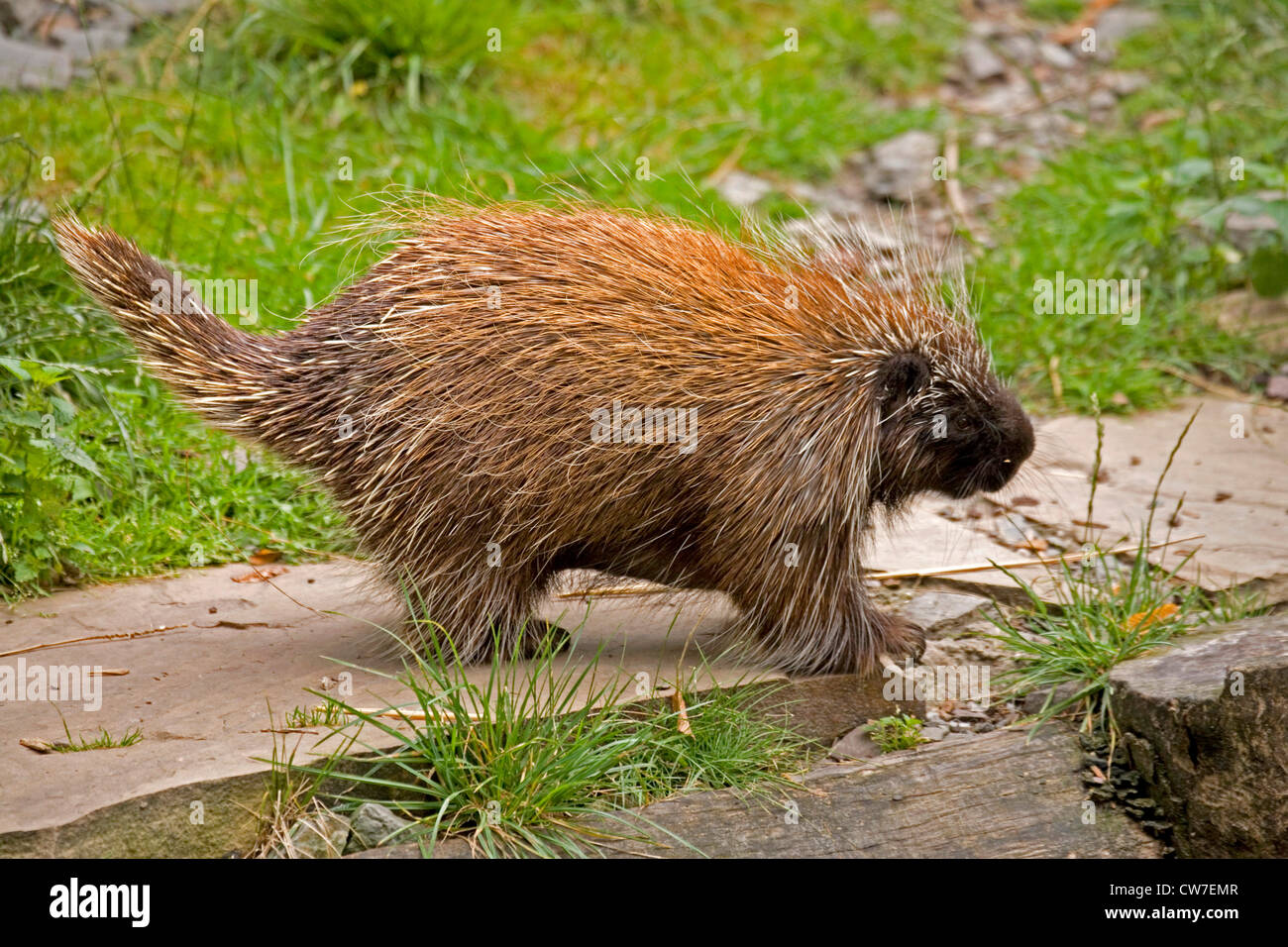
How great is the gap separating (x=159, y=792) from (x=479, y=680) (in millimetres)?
1135

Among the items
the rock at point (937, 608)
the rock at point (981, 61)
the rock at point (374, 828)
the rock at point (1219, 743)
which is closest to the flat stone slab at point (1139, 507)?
the rock at point (937, 608)

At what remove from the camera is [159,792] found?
3.91 m

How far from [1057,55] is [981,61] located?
0.77 m

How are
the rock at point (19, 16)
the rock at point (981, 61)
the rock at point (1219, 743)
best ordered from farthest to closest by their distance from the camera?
the rock at point (981, 61)
the rock at point (19, 16)
the rock at point (1219, 743)

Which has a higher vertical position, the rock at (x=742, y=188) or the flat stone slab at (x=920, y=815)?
the rock at (x=742, y=188)

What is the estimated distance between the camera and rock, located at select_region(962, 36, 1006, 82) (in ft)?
39.5

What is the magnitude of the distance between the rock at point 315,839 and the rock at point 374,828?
1.1 inches

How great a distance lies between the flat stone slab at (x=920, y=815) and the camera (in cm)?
421

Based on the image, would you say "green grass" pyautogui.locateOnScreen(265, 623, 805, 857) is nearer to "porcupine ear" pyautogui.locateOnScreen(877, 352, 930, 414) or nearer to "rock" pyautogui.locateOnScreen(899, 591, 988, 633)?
"porcupine ear" pyautogui.locateOnScreen(877, 352, 930, 414)

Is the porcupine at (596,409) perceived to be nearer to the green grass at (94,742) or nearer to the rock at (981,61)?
the green grass at (94,742)
